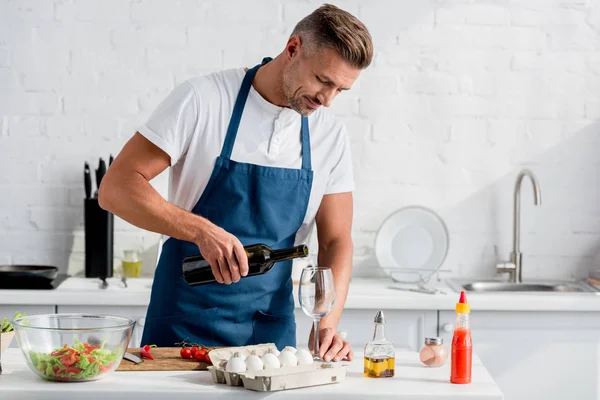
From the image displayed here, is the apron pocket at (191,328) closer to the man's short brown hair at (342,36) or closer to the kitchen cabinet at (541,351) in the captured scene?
the man's short brown hair at (342,36)

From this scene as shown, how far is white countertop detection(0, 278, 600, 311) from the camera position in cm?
358

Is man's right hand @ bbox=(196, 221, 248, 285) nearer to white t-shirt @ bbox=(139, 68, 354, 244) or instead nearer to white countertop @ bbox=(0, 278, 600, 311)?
white t-shirt @ bbox=(139, 68, 354, 244)

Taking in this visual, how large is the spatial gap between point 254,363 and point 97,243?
2.07 metres

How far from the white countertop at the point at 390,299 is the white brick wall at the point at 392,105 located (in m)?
0.57

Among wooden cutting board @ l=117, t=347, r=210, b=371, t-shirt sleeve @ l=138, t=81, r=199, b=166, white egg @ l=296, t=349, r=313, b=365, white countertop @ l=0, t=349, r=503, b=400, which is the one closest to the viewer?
white countertop @ l=0, t=349, r=503, b=400

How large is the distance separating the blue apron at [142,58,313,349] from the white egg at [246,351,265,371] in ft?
1.83

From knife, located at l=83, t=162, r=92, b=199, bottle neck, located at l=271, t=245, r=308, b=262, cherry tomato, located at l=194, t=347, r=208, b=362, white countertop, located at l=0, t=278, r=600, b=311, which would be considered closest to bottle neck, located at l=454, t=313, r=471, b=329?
bottle neck, located at l=271, t=245, r=308, b=262

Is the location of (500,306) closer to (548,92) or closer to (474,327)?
(474,327)

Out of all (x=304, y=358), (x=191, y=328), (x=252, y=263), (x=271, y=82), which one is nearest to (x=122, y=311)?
(x=191, y=328)

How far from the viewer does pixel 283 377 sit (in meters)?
2.00

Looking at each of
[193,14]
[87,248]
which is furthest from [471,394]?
[193,14]

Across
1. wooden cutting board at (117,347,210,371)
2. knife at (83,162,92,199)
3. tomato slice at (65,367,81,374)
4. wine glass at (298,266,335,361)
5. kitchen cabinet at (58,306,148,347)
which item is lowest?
kitchen cabinet at (58,306,148,347)

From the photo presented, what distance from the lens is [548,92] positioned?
424cm

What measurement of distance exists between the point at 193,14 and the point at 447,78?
1.23 m
